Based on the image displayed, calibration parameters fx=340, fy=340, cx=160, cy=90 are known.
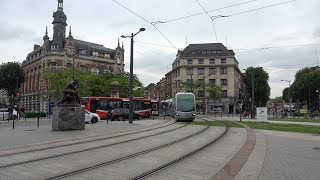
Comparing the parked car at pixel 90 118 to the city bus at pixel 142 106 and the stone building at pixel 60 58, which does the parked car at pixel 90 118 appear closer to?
the city bus at pixel 142 106

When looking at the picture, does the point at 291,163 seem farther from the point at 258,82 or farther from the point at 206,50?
the point at 258,82

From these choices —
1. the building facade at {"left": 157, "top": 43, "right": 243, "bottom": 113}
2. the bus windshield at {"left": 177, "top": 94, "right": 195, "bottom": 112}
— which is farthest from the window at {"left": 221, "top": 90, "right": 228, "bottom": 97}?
the bus windshield at {"left": 177, "top": 94, "right": 195, "bottom": 112}

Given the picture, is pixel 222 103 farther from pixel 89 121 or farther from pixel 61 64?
pixel 89 121

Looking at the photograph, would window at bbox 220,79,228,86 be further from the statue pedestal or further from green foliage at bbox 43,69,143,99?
the statue pedestal

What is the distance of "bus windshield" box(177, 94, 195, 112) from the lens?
35.3 metres

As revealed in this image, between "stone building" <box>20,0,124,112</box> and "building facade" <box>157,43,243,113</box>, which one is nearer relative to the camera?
"stone building" <box>20,0,124,112</box>

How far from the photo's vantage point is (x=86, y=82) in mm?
64875

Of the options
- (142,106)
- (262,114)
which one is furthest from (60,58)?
(262,114)

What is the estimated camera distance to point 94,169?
894 centimetres

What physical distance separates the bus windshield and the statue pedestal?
15025 mm

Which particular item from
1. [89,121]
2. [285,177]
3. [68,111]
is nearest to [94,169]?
[285,177]

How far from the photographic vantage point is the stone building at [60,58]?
83.0 m

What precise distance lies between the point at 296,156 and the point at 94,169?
725cm

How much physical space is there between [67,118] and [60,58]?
213 ft
